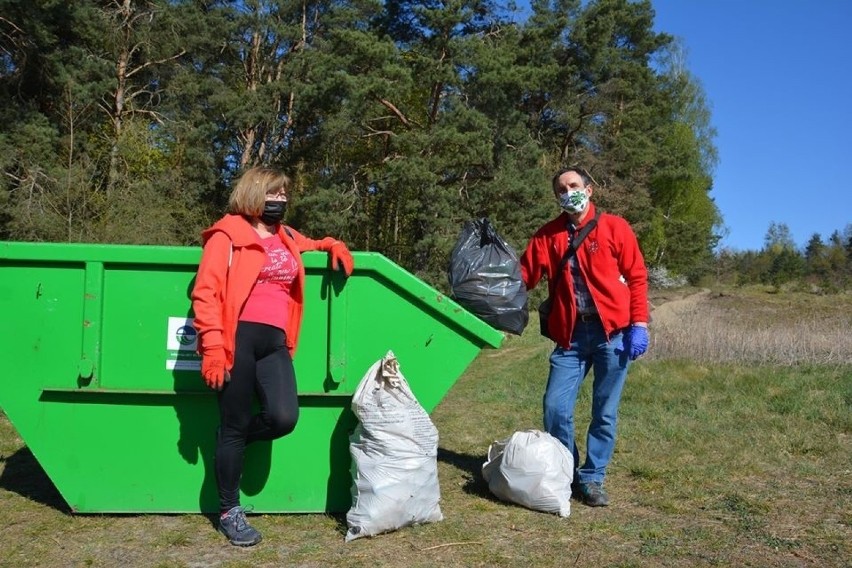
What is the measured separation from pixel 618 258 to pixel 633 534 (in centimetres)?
142

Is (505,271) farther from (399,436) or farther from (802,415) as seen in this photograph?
(802,415)

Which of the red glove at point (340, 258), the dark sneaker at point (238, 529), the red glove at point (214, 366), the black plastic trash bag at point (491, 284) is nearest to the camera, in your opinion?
the red glove at point (214, 366)

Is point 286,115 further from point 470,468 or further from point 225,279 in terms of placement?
point 225,279

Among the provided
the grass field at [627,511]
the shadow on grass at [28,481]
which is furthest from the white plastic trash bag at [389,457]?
the shadow on grass at [28,481]

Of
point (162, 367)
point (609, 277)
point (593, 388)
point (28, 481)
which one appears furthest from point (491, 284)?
point (28, 481)

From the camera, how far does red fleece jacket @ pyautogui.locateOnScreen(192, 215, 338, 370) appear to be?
3.17 meters

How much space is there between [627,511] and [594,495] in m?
0.19

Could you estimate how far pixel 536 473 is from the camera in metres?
3.91

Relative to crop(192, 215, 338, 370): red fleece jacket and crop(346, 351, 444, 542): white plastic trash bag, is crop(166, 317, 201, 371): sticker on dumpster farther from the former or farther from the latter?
A: crop(346, 351, 444, 542): white plastic trash bag

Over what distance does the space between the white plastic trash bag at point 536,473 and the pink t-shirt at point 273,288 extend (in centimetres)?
146

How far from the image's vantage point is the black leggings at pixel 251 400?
132 inches

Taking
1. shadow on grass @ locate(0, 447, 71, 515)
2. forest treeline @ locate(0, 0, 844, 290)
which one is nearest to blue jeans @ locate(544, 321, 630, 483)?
shadow on grass @ locate(0, 447, 71, 515)

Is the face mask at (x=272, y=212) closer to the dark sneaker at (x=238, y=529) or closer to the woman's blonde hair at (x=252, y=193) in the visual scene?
the woman's blonde hair at (x=252, y=193)

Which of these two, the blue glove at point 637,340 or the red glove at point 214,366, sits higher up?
the blue glove at point 637,340
